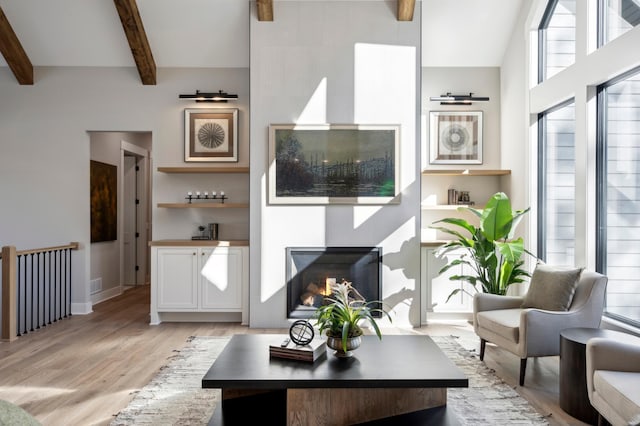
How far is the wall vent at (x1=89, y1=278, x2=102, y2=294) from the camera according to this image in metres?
6.24

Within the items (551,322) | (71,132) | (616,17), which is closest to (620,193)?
(551,322)

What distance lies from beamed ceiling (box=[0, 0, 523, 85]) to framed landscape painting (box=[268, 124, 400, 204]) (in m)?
1.31

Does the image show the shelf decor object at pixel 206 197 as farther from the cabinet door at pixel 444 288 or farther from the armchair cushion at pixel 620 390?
the armchair cushion at pixel 620 390

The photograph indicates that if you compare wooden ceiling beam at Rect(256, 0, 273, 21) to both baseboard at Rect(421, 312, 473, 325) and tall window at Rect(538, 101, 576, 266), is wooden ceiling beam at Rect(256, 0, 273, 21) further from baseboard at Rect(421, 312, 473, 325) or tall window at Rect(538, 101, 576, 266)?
baseboard at Rect(421, 312, 473, 325)

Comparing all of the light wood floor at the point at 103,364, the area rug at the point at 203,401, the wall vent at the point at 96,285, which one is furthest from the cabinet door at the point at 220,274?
the wall vent at the point at 96,285

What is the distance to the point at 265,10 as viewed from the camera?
4918 mm

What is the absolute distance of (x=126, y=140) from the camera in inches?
289

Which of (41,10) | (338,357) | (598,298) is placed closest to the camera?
(338,357)

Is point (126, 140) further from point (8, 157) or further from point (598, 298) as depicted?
point (598, 298)

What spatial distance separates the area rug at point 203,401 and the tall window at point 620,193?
128 centimetres

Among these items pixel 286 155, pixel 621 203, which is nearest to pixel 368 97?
pixel 286 155

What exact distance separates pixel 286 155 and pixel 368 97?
1083mm

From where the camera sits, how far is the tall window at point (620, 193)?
12.0ft

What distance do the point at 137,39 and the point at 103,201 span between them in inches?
98.2
